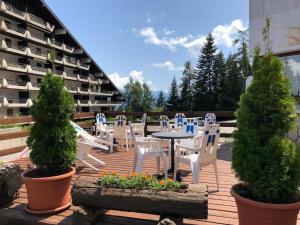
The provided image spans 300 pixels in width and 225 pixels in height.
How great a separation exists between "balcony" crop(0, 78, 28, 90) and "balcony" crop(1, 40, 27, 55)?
2.97 m

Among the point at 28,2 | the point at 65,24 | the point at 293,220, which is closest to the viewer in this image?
the point at 293,220

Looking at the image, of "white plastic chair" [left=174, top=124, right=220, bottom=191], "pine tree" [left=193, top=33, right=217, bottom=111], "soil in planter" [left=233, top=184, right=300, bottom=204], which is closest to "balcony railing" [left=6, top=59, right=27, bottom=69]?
"pine tree" [left=193, top=33, right=217, bottom=111]

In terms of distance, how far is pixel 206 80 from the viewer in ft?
123

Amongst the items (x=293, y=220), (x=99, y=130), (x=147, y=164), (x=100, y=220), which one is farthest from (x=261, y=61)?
(x=99, y=130)

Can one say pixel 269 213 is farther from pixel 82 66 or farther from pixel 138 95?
pixel 138 95

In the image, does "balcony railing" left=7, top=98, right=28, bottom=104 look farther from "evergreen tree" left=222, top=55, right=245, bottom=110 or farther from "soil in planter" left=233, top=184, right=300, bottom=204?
"soil in planter" left=233, top=184, right=300, bottom=204

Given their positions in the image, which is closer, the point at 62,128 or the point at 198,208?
the point at 198,208

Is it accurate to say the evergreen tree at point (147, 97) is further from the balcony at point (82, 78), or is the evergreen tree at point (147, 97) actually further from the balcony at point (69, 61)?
the balcony at point (69, 61)

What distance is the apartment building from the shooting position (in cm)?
2500

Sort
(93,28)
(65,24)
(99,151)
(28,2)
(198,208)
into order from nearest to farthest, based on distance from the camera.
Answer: (198,208), (99,151), (93,28), (28,2), (65,24)

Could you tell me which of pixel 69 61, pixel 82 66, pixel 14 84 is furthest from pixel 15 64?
pixel 82 66

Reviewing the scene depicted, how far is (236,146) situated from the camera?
2.20 metres

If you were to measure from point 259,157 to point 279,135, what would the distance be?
25 cm

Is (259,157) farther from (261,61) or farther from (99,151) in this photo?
(99,151)
